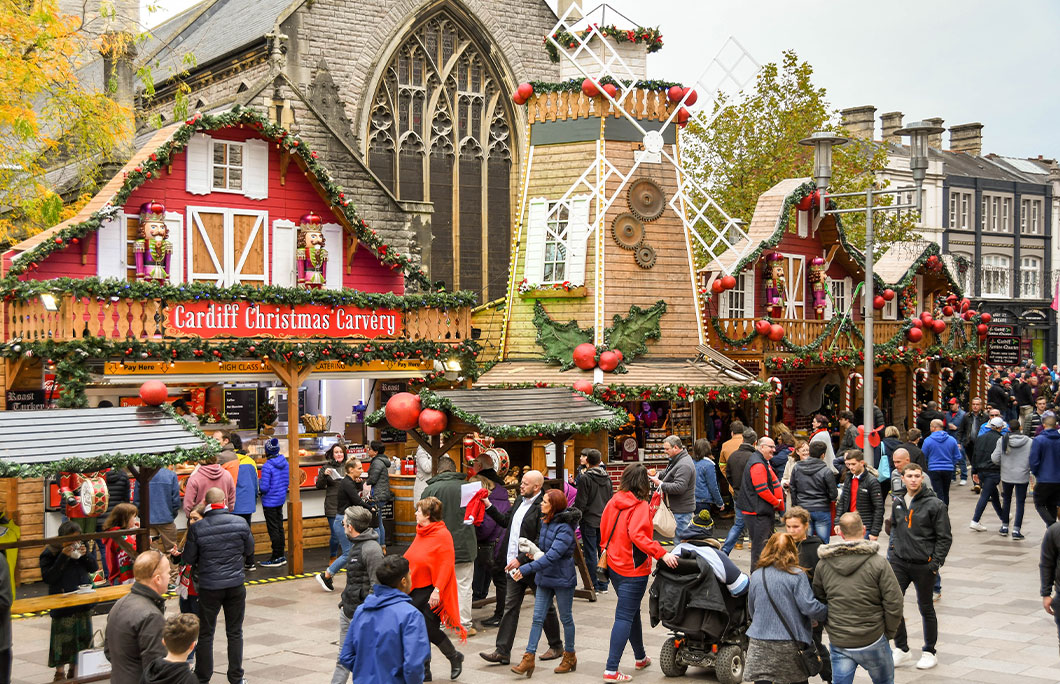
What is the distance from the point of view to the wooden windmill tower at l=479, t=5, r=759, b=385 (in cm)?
2425

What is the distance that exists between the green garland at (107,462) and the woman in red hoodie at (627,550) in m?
4.11

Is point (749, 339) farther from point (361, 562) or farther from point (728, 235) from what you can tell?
point (361, 562)

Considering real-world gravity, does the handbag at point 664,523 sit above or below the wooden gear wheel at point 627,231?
below

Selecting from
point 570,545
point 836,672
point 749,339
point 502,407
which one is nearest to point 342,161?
point 749,339

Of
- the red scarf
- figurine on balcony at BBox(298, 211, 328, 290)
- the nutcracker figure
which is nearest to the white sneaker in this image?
the red scarf

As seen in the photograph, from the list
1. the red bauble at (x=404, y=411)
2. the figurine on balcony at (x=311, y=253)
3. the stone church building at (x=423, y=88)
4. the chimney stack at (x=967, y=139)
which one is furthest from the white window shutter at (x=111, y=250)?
the chimney stack at (x=967, y=139)

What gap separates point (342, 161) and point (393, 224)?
1938 mm

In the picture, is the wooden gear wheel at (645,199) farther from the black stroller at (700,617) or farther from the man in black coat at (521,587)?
the black stroller at (700,617)

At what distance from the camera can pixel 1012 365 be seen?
5094 centimetres

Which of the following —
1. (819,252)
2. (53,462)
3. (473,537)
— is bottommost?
(473,537)

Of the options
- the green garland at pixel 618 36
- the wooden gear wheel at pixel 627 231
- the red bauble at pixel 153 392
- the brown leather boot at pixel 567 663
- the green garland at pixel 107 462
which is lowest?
the brown leather boot at pixel 567 663

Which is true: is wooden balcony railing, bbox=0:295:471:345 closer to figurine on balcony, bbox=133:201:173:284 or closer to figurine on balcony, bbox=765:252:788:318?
figurine on balcony, bbox=133:201:173:284

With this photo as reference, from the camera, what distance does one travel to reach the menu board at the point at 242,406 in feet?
80.0

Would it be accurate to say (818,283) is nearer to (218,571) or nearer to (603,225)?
(603,225)
